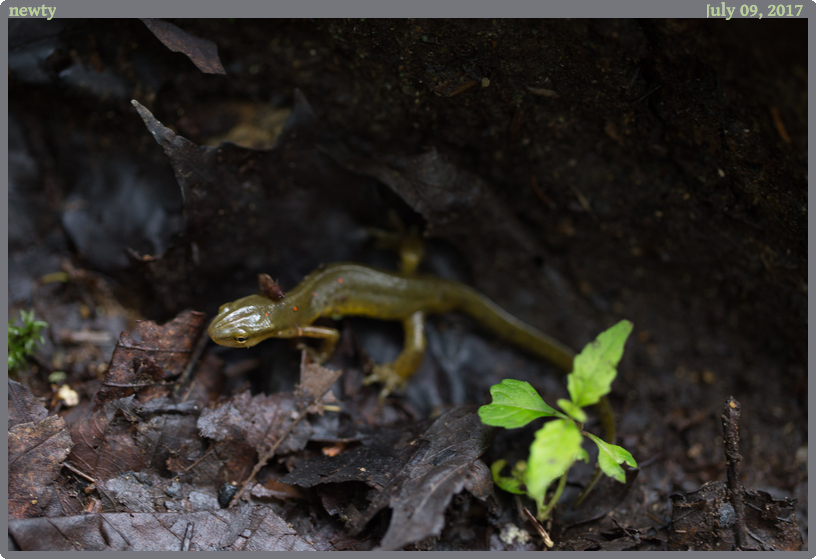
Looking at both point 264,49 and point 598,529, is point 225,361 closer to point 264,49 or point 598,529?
point 264,49

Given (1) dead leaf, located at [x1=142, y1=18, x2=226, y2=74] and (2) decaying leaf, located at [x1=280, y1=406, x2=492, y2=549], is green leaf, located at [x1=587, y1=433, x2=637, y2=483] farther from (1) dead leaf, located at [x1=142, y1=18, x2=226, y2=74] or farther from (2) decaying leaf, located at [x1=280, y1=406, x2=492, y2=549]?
(1) dead leaf, located at [x1=142, y1=18, x2=226, y2=74]

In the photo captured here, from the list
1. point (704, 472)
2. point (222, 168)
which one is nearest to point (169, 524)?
point (222, 168)

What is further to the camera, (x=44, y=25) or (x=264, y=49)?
(x=264, y=49)

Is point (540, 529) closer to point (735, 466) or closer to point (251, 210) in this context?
point (735, 466)

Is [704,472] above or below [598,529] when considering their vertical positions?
below

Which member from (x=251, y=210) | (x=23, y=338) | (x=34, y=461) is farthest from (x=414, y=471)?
(x=23, y=338)

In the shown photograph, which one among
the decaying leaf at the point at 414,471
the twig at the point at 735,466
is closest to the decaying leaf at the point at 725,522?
the twig at the point at 735,466

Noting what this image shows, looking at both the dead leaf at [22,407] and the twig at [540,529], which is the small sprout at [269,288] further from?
the twig at [540,529]
